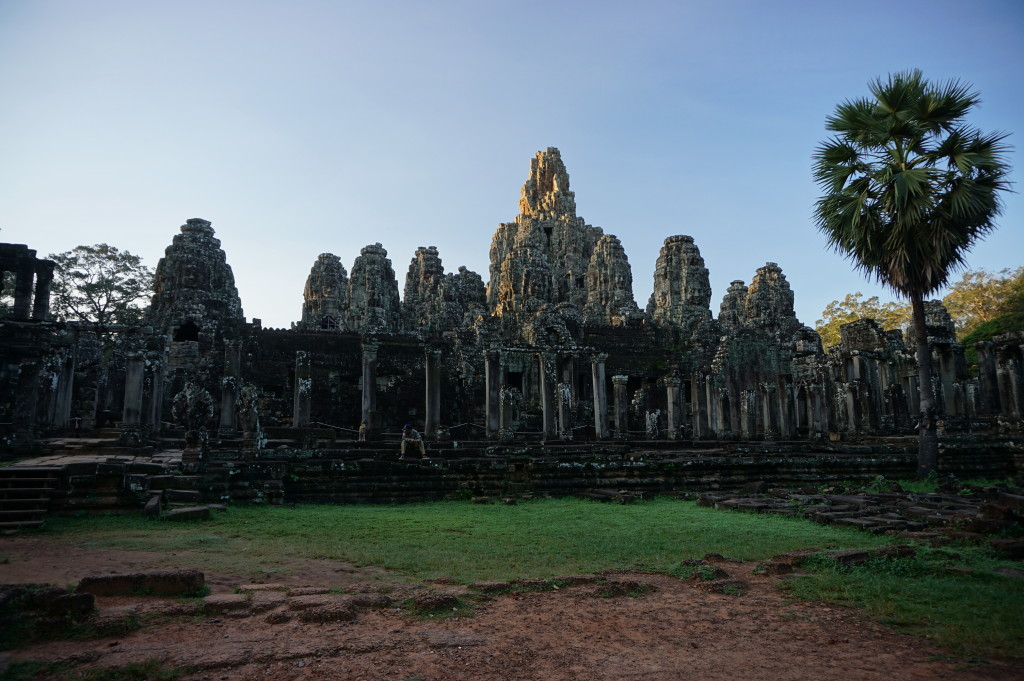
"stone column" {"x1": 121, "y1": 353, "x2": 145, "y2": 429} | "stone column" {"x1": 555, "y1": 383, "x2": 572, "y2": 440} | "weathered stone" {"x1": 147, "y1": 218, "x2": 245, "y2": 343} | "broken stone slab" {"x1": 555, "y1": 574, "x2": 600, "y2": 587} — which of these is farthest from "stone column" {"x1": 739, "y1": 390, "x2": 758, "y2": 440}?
"broken stone slab" {"x1": 555, "y1": 574, "x2": 600, "y2": 587}

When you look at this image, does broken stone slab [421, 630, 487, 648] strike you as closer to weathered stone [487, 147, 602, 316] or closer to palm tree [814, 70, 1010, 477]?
palm tree [814, 70, 1010, 477]

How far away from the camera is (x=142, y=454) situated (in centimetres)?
1439

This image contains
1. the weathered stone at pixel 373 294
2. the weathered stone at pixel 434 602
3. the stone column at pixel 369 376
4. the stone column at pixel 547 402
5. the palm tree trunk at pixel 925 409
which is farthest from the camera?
the weathered stone at pixel 373 294

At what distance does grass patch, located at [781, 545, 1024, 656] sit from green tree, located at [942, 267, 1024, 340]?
41.3 metres

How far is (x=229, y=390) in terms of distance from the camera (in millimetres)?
18422

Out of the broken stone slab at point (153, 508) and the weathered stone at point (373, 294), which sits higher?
the weathered stone at point (373, 294)

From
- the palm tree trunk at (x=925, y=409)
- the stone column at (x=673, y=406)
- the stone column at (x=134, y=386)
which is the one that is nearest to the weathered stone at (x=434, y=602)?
the stone column at (x=134, y=386)

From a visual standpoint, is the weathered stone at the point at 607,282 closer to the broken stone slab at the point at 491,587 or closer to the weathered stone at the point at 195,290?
the weathered stone at the point at 195,290

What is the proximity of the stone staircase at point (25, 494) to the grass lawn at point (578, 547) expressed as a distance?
0.27 metres

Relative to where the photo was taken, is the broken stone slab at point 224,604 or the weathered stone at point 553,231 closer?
the broken stone slab at point 224,604

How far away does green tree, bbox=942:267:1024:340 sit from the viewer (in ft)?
132

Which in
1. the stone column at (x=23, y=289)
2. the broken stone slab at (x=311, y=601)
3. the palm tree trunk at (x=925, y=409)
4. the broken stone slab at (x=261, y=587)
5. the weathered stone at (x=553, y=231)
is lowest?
the broken stone slab at (x=261, y=587)

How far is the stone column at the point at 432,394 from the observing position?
56.1 ft

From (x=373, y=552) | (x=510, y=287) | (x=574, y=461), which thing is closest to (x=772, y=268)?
(x=510, y=287)
